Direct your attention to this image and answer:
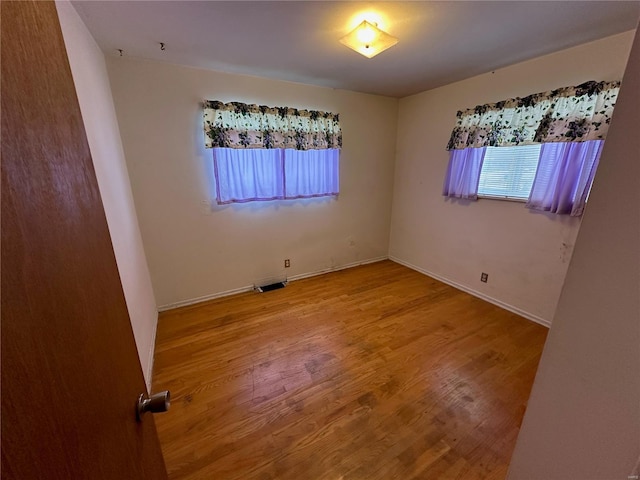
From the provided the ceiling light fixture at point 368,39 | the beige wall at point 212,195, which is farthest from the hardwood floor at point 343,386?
the ceiling light fixture at point 368,39

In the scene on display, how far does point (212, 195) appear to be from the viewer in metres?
2.65

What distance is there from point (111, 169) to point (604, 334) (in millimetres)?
2413

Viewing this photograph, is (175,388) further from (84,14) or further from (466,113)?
(466,113)

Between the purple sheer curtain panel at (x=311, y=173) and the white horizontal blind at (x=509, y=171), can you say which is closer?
the white horizontal blind at (x=509, y=171)

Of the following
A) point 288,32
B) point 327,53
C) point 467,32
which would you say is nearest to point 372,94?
point 327,53

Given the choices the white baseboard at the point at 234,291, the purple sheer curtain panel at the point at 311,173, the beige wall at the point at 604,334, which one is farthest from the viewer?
the purple sheer curtain panel at the point at 311,173

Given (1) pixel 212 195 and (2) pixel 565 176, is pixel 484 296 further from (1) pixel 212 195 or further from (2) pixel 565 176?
(1) pixel 212 195

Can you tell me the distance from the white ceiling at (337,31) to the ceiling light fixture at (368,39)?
68 mm

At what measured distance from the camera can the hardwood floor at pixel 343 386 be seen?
4.32 feet

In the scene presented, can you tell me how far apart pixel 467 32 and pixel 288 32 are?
121 centimetres

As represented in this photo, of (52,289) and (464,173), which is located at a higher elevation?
(464,173)

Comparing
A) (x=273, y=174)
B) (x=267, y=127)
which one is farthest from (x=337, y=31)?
(x=273, y=174)

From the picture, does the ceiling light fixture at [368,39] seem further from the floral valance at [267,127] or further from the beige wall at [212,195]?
the beige wall at [212,195]

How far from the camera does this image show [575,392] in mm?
641
